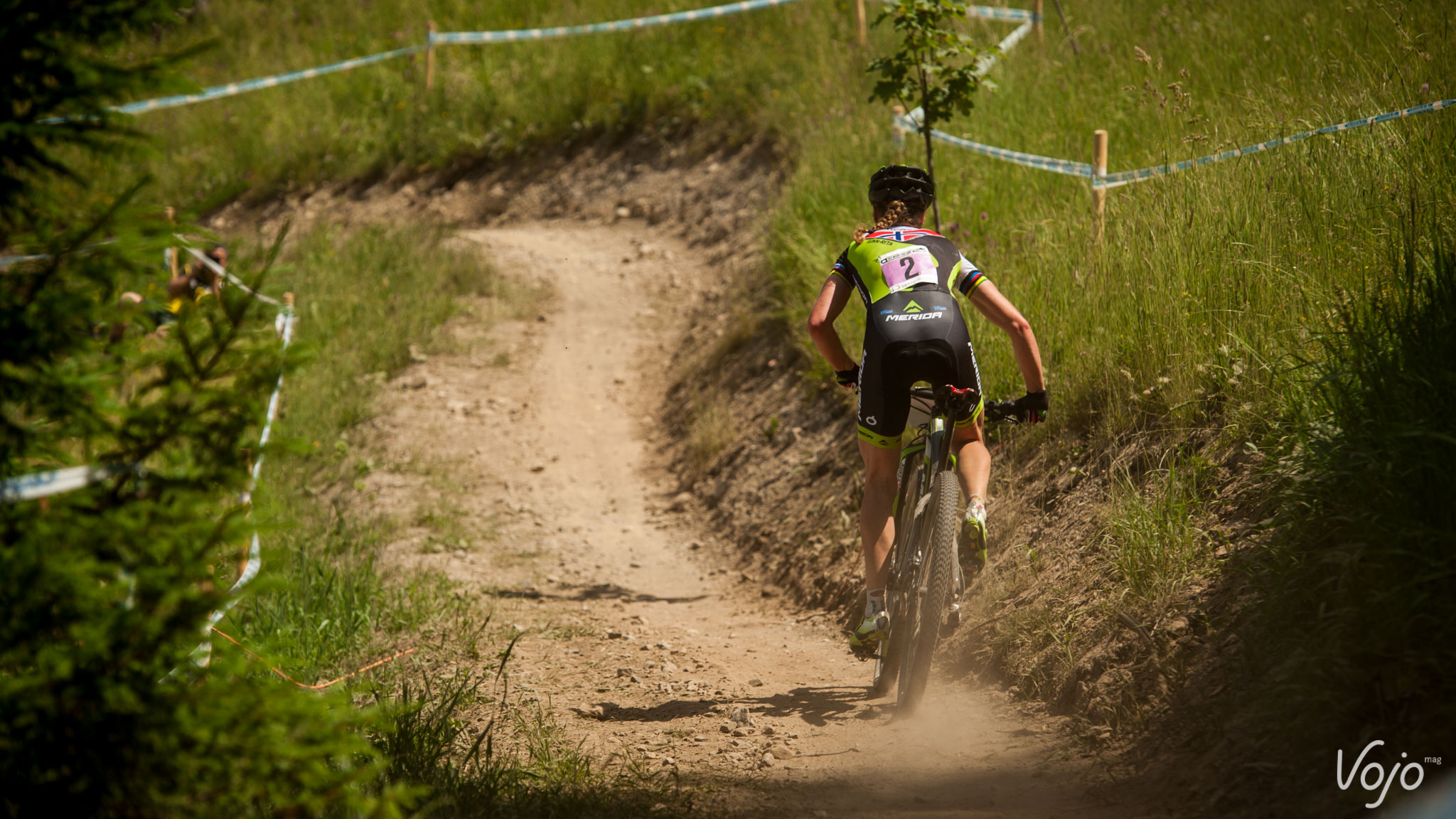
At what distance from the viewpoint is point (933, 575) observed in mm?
4168

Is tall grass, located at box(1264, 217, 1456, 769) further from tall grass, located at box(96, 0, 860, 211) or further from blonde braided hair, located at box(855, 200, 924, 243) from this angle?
tall grass, located at box(96, 0, 860, 211)

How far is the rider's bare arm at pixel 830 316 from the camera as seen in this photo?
4.45 m

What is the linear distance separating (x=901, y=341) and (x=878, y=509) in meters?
0.84

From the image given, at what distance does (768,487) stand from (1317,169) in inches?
166

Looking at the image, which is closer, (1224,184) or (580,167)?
(1224,184)

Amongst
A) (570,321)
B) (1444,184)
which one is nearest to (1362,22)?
(1444,184)

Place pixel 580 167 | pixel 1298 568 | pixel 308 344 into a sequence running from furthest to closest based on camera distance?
pixel 580 167
pixel 1298 568
pixel 308 344

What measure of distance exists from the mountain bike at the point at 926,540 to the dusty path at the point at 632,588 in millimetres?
345

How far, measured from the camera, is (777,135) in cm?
1274

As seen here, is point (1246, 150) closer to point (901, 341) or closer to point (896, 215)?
point (896, 215)

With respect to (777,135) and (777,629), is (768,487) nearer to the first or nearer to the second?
(777,629)

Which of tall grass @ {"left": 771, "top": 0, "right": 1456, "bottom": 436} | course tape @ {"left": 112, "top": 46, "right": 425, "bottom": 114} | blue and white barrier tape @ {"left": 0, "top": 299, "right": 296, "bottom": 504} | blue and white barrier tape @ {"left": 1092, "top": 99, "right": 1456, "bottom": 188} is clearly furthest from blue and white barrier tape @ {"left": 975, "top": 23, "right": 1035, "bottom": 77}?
course tape @ {"left": 112, "top": 46, "right": 425, "bottom": 114}

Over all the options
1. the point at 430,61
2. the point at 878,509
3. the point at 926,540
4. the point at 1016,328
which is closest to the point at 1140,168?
the point at 1016,328

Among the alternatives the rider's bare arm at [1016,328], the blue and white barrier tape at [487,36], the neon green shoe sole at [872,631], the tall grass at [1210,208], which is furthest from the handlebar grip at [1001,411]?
the blue and white barrier tape at [487,36]
